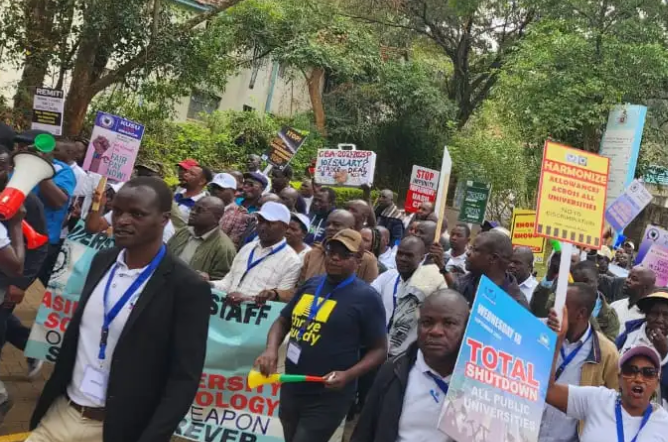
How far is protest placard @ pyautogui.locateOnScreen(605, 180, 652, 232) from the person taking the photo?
9.95m

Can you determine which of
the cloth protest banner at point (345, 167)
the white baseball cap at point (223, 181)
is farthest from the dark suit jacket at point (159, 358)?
the cloth protest banner at point (345, 167)

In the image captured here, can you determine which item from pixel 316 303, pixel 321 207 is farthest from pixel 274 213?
pixel 321 207

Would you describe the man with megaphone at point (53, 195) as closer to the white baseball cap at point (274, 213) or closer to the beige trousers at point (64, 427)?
the white baseball cap at point (274, 213)

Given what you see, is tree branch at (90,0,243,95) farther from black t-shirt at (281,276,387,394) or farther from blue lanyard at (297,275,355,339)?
black t-shirt at (281,276,387,394)

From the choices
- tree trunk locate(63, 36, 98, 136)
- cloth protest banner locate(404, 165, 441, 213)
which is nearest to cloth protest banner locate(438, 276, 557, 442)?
cloth protest banner locate(404, 165, 441, 213)

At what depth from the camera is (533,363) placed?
3434 mm

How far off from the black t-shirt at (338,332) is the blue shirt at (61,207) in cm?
323

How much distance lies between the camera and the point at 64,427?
128 inches

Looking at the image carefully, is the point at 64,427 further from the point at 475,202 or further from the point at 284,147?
the point at 475,202

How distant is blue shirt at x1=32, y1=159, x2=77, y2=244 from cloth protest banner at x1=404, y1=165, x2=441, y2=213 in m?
7.02

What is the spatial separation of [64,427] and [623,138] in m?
17.4

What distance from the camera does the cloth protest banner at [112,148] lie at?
7.65m

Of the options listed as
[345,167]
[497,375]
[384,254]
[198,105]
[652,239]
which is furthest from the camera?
[198,105]

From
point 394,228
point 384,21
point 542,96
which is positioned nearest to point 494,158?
point 542,96
